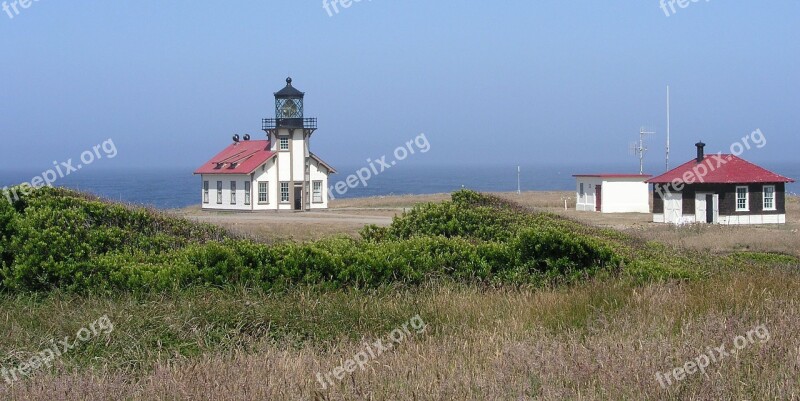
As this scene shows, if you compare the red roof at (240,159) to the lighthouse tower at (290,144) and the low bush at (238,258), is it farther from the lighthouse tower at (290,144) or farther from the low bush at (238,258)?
the low bush at (238,258)

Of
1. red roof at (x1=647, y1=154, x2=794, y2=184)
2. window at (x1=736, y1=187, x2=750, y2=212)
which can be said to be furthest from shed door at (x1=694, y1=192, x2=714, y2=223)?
window at (x1=736, y1=187, x2=750, y2=212)

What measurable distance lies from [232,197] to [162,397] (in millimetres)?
52273

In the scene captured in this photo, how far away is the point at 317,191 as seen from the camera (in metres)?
→ 58.7

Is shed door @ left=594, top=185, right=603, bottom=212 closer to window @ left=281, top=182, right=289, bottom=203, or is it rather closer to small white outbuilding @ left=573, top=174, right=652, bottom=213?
small white outbuilding @ left=573, top=174, right=652, bottom=213

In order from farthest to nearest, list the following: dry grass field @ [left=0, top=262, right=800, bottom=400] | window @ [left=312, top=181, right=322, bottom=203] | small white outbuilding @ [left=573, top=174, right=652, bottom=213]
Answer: window @ [left=312, top=181, right=322, bottom=203] < small white outbuilding @ [left=573, top=174, right=652, bottom=213] < dry grass field @ [left=0, top=262, right=800, bottom=400]

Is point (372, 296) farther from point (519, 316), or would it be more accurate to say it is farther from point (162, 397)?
point (162, 397)

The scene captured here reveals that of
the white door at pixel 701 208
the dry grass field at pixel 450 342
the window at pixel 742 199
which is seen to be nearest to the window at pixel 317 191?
the white door at pixel 701 208

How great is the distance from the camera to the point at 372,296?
32.7 ft

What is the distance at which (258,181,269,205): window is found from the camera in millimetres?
56281

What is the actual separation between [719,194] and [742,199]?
4.47 feet

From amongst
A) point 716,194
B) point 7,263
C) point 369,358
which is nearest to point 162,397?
point 369,358

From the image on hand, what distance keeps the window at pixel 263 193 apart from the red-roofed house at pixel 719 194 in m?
23.5

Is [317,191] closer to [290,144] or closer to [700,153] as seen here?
[290,144]

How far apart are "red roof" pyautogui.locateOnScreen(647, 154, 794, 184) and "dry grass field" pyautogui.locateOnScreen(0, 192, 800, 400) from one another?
3614 centimetres
